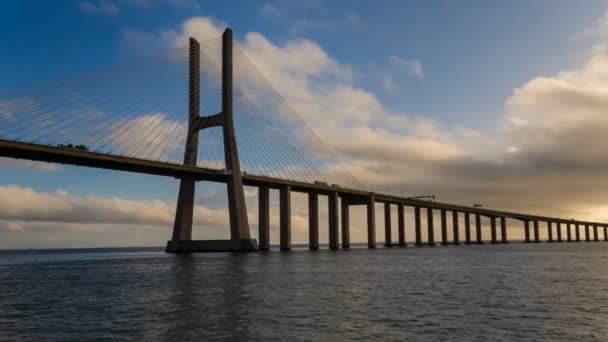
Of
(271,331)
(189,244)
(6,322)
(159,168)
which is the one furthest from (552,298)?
(189,244)

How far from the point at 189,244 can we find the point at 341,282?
48555 millimetres

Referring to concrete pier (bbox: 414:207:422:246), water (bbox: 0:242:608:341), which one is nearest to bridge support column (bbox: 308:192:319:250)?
concrete pier (bbox: 414:207:422:246)

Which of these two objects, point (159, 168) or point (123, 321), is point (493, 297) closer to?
point (123, 321)

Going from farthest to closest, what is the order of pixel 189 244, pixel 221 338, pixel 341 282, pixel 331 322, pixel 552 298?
pixel 189 244 → pixel 341 282 → pixel 552 298 → pixel 331 322 → pixel 221 338

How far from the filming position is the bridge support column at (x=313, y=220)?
9412 centimetres

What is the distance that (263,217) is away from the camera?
8319 centimetres

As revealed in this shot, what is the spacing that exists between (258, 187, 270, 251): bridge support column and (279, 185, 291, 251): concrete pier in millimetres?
2596

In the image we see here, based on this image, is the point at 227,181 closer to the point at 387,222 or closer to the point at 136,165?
the point at 136,165

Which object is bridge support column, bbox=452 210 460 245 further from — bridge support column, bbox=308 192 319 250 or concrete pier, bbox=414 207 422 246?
bridge support column, bbox=308 192 319 250

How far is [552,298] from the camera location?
69.8ft

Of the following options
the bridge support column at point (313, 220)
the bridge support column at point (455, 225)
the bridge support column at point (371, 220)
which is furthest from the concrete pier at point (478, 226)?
the bridge support column at point (313, 220)

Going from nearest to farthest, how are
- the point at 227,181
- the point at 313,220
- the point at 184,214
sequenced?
1. the point at 227,181
2. the point at 184,214
3. the point at 313,220

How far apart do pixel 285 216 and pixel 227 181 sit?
64.8ft

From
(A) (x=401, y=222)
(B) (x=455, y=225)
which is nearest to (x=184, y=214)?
(A) (x=401, y=222)
